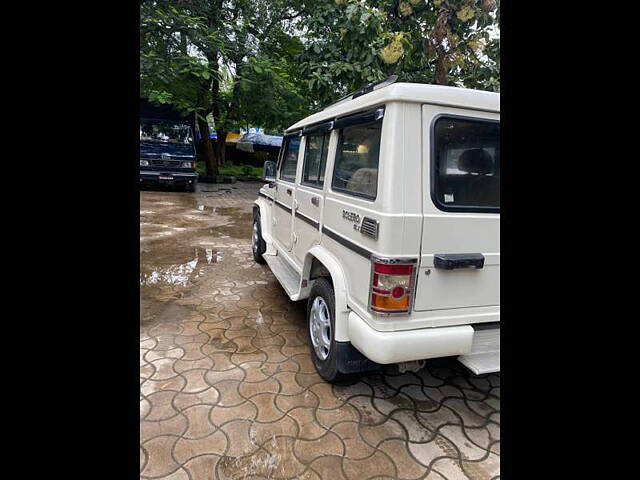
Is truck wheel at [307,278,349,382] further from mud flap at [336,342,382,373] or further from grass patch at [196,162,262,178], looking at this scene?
grass patch at [196,162,262,178]

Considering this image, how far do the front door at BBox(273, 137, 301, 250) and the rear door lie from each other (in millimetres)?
1799

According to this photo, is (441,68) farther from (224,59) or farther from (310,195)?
(224,59)

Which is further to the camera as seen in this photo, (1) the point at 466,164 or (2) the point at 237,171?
(2) the point at 237,171

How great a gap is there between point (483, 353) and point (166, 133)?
1194cm

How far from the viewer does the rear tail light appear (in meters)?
1.98

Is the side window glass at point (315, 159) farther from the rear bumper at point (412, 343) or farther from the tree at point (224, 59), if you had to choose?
the tree at point (224, 59)

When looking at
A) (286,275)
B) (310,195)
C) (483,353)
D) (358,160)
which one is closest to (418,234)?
(358,160)

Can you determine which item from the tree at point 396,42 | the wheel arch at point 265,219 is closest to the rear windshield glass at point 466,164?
the wheel arch at point 265,219

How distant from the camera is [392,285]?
6.56 ft
